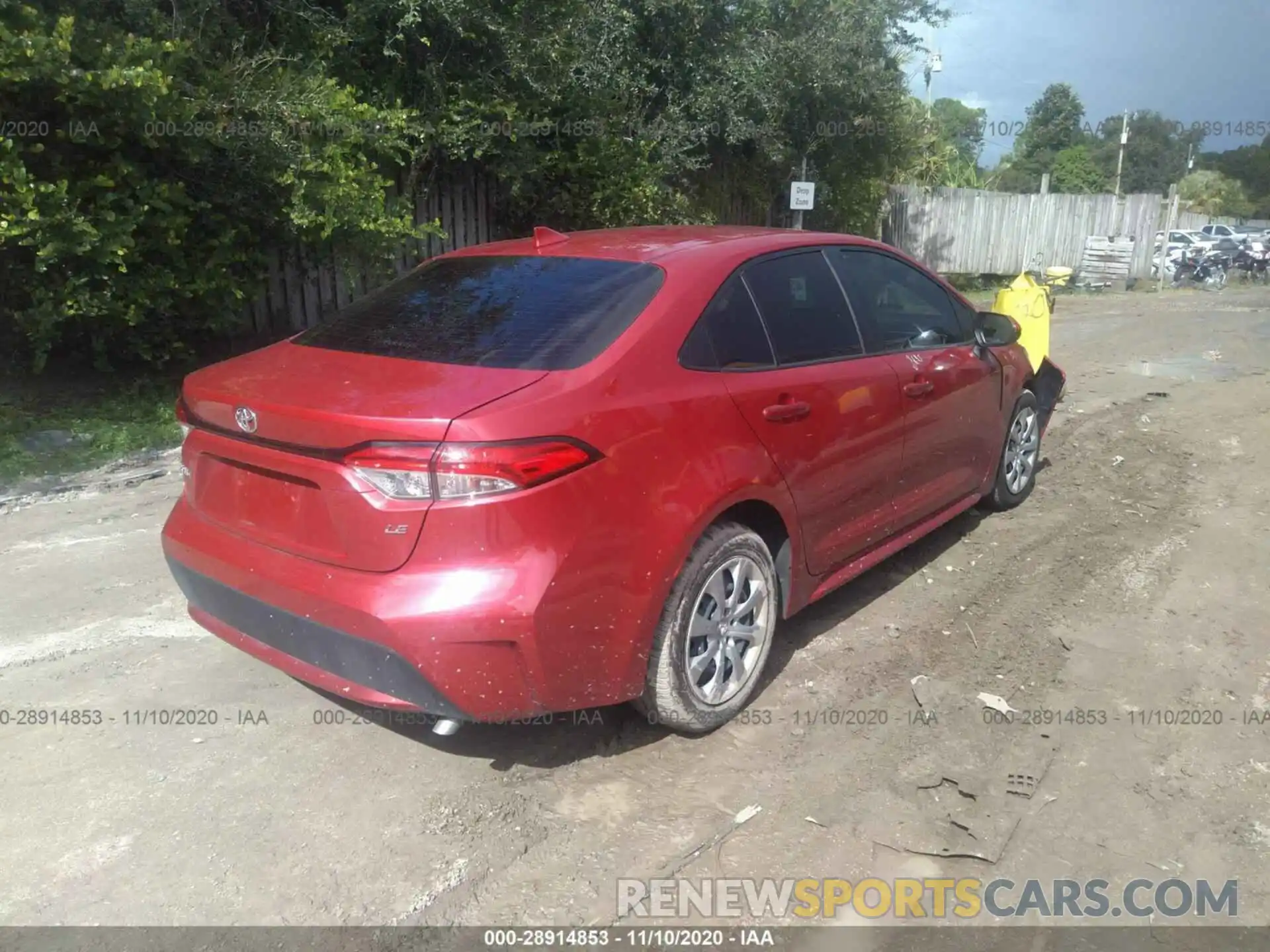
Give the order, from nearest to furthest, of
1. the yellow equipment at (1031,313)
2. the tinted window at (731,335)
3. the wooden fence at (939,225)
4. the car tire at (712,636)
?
the car tire at (712,636), the tinted window at (731,335), the yellow equipment at (1031,313), the wooden fence at (939,225)

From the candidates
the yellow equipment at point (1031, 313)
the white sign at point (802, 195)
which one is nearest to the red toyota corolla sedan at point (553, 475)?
the yellow equipment at point (1031, 313)

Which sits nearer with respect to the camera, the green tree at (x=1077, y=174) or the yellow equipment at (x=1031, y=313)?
the yellow equipment at (x=1031, y=313)

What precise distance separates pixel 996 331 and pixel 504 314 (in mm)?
2880

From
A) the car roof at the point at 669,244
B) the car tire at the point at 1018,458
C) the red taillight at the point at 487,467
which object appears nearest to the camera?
the red taillight at the point at 487,467

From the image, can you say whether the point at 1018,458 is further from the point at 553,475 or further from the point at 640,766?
the point at 553,475

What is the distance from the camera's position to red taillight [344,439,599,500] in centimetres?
262

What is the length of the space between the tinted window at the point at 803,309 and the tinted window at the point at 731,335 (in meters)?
0.07

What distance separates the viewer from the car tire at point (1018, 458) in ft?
18.2

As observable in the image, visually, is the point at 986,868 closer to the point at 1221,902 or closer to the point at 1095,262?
the point at 1221,902

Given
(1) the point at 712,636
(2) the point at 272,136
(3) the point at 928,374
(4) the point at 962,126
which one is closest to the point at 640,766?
(1) the point at 712,636

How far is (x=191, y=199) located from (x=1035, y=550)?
238 inches

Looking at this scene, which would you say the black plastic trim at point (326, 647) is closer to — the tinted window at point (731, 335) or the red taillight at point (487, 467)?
the red taillight at point (487, 467)

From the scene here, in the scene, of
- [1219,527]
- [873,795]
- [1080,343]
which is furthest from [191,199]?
[1080,343]

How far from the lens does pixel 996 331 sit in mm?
5031
